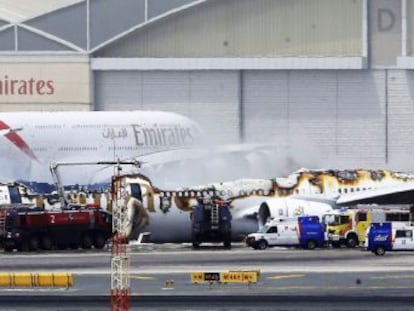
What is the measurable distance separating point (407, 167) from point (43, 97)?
70.3ft

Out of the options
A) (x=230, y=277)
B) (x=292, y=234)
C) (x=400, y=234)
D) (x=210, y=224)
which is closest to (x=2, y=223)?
(x=210, y=224)

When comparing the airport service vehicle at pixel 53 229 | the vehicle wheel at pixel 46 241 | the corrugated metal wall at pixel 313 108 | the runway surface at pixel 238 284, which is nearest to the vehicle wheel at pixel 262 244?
the runway surface at pixel 238 284

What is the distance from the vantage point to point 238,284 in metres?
73.8

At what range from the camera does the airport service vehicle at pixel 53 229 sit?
307ft

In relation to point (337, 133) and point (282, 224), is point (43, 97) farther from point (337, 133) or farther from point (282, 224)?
point (282, 224)

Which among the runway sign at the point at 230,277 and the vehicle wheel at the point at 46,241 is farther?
the vehicle wheel at the point at 46,241

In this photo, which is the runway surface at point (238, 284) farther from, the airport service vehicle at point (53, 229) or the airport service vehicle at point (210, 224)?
the airport service vehicle at point (53, 229)

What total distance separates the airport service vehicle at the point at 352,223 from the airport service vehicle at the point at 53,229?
9.96 m

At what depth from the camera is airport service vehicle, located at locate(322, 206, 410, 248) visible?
309 ft

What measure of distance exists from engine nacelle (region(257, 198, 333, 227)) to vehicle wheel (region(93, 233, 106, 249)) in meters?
7.91

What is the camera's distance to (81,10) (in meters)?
122

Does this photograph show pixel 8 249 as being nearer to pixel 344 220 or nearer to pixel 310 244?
pixel 310 244

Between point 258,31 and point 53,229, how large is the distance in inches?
1190

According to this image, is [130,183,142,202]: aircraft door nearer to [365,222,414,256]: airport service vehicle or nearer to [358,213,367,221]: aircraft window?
[358,213,367,221]: aircraft window
